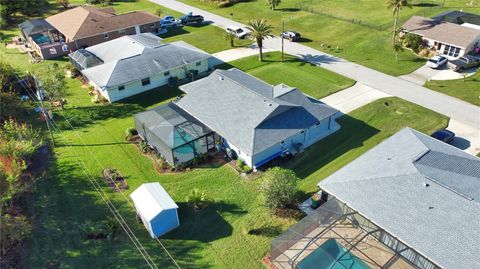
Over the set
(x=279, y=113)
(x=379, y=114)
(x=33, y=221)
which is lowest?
(x=33, y=221)

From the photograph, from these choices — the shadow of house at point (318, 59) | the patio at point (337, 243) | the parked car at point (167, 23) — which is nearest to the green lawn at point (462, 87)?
the shadow of house at point (318, 59)

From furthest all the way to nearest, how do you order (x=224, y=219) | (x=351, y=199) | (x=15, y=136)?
(x=15, y=136) < (x=224, y=219) < (x=351, y=199)

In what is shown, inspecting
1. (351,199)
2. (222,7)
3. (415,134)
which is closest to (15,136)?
(351,199)

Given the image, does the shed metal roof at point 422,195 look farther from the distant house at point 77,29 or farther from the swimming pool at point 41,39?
the swimming pool at point 41,39

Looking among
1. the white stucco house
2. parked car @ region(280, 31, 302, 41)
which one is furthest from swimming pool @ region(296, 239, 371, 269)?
parked car @ region(280, 31, 302, 41)

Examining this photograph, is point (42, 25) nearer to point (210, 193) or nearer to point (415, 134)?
point (210, 193)

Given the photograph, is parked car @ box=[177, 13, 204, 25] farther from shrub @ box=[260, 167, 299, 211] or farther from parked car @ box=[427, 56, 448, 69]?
shrub @ box=[260, 167, 299, 211]
